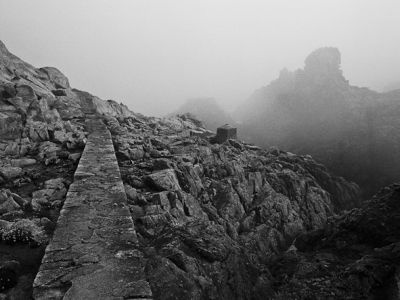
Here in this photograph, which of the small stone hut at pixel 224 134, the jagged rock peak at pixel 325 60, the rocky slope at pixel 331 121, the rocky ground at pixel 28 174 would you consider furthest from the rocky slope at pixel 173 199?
the jagged rock peak at pixel 325 60

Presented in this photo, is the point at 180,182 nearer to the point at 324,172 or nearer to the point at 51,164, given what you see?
the point at 51,164

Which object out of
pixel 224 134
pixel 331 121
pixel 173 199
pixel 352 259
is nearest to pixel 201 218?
pixel 173 199

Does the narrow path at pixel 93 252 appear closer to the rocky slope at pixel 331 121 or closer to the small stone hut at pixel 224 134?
the small stone hut at pixel 224 134

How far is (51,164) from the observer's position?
51.4ft

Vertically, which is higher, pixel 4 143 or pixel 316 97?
pixel 316 97

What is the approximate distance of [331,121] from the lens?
116 m

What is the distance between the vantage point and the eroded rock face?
9023 millimetres

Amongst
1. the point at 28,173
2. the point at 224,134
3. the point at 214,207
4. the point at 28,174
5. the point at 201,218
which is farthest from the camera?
the point at 224,134

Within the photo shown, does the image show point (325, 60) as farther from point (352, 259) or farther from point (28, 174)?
point (28, 174)

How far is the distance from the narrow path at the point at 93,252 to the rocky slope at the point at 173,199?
62 centimetres

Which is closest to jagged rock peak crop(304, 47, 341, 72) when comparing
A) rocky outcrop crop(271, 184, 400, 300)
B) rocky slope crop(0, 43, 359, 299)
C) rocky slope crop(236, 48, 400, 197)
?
rocky slope crop(236, 48, 400, 197)

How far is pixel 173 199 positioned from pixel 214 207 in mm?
6293

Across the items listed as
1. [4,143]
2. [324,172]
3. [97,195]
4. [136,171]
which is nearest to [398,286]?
[97,195]

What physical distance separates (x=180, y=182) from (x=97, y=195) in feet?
23.9
